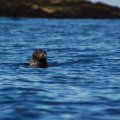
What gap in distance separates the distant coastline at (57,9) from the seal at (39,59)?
10747 centimetres

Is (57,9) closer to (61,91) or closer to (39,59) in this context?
(39,59)

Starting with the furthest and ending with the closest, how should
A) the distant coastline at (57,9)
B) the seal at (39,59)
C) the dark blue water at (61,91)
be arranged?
the distant coastline at (57,9), the seal at (39,59), the dark blue water at (61,91)

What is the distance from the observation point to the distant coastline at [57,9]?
132 metres

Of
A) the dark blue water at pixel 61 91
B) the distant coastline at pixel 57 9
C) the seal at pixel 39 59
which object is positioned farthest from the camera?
the distant coastline at pixel 57 9

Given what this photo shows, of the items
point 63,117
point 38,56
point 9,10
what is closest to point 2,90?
point 63,117

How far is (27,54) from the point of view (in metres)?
28.9

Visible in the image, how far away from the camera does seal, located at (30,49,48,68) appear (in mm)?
20619

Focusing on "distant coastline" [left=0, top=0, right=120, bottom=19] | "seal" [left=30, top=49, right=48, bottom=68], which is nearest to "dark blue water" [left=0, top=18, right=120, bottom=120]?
"seal" [left=30, top=49, right=48, bottom=68]

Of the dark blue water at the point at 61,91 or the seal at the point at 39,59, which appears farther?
the seal at the point at 39,59

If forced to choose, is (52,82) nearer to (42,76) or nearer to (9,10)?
(42,76)

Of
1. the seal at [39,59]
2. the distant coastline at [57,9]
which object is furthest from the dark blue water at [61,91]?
the distant coastline at [57,9]

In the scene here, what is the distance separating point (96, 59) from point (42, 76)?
7.67 metres

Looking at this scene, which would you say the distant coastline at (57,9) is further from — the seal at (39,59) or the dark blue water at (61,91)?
the dark blue water at (61,91)

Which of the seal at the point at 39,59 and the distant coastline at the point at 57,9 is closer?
the seal at the point at 39,59
